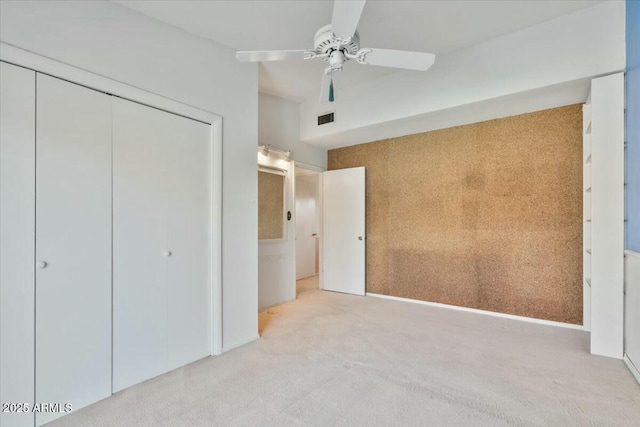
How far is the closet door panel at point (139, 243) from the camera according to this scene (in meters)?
2.17

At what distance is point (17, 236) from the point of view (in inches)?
68.3

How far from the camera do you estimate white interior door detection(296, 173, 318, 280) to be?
651cm

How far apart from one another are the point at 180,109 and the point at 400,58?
5.85 ft

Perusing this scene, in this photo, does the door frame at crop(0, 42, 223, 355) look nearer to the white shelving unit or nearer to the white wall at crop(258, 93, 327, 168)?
the white wall at crop(258, 93, 327, 168)

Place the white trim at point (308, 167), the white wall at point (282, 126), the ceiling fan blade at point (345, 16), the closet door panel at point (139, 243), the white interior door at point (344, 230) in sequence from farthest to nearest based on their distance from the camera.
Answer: the white interior door at point (344, 230)
the white trim at point (308, 167)
the white wall at point (282, 126)
the closet door panel at point (139, 243)
the ceiling fan blade at point (345, 16)

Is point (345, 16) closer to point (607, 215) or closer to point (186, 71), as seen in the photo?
point (186, 71)

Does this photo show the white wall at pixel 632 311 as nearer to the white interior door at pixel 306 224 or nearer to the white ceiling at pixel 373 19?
the white ceiling at pixel 373 19

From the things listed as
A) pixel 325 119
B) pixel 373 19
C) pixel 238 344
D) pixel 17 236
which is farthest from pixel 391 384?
pixel 325 119

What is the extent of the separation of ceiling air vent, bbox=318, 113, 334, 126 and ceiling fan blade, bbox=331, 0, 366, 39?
2590 mm

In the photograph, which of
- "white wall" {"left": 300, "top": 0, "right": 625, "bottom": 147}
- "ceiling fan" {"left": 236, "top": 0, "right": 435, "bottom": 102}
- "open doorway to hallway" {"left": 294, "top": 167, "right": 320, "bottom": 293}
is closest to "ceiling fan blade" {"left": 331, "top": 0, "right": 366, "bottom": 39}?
"ceiling fan" {"left": 236, "top": 0, "right": 435, "bottom": 102}

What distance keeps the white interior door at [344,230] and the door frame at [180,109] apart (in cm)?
262

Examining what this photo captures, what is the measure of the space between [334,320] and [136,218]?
2.40 m

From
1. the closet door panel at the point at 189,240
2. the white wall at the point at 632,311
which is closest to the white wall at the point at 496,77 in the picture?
the white wall at the point at 632,311

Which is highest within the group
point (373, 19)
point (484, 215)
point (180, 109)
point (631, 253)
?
point (373, 19)
